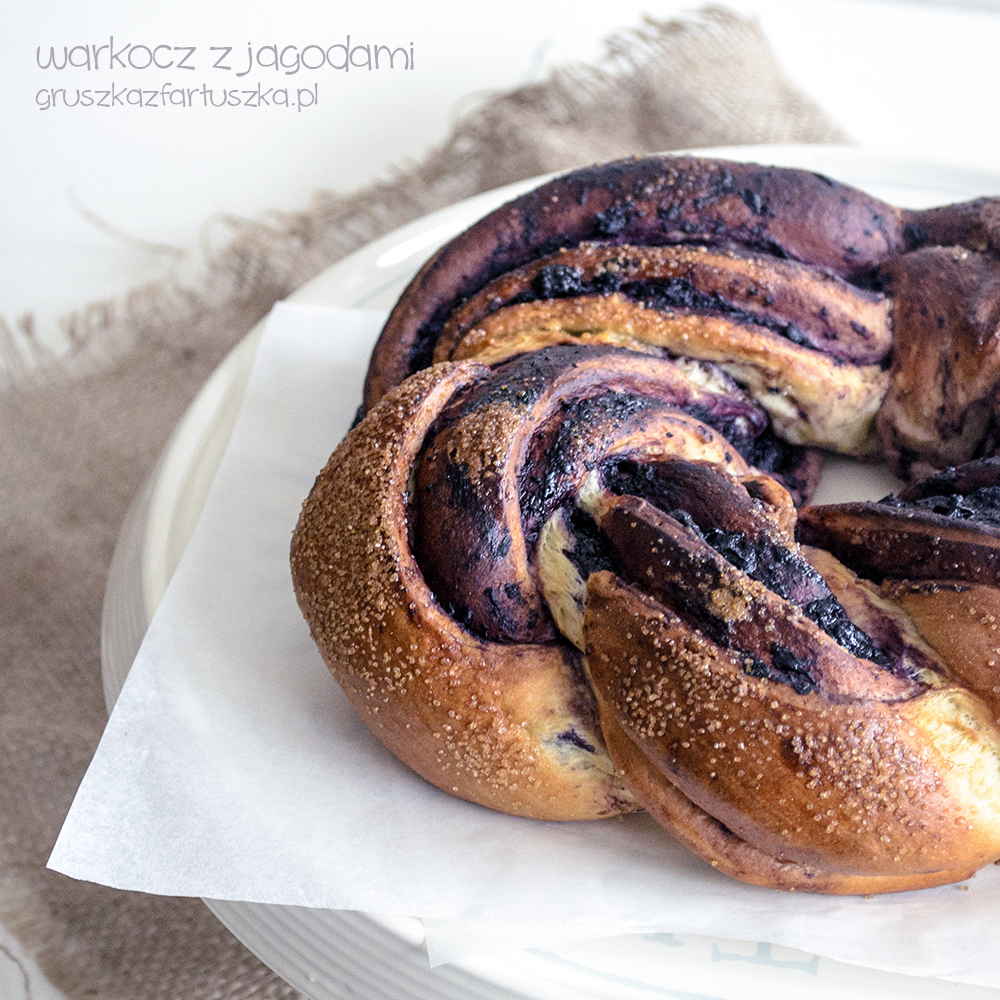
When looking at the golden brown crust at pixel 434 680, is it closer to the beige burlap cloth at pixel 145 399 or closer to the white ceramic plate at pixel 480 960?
the white ceramic plate at pixel 480 960

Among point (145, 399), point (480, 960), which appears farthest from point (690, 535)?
point (145, 399)

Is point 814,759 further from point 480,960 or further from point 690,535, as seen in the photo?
point 480,960

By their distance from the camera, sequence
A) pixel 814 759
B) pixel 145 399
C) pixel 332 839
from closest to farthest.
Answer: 1. pixel 814 759
2. pixel 332 839
3. pixel 145 399

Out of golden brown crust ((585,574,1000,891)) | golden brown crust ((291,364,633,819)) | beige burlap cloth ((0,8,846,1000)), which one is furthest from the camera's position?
beige burlap cloth ((0,8,846,1000))

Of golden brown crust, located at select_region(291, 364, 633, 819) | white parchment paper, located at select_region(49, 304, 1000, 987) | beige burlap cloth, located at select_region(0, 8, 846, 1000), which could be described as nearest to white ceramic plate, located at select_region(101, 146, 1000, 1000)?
white parchment paper, located at select_region(49, 304, 1000, 987)

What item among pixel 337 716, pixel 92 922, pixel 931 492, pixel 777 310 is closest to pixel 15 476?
pixel 92 922

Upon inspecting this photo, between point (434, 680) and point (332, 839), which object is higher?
point (434, 680)

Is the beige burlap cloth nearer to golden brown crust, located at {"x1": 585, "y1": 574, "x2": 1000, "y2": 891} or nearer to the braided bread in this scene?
the braided bread
